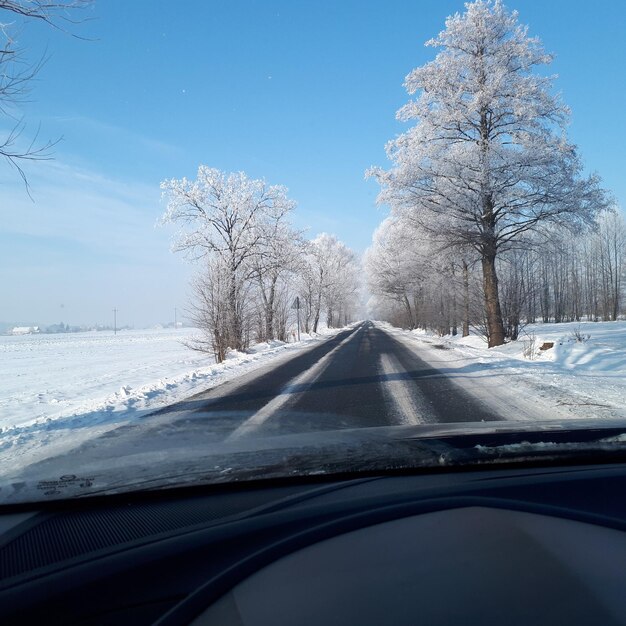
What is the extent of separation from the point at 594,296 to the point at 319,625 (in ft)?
220

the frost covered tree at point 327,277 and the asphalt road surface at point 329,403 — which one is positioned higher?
the frost covered tree at point 327,277

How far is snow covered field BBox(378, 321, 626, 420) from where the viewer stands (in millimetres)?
7258

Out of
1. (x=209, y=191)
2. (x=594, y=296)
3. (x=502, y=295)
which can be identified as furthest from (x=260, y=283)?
(x=594, y=296)

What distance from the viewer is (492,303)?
19531 mm

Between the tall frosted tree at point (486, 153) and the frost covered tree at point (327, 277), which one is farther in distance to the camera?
the frost covered tree at point (327, 277)

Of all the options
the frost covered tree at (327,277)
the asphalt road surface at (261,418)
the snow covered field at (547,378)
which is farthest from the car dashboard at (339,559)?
the frost covered tree at (327,277)

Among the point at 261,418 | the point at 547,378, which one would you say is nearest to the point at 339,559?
the point at 261,418

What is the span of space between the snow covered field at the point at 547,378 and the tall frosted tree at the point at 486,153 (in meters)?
4.55

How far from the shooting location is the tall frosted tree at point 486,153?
17469 mm

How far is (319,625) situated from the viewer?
1.43 metres

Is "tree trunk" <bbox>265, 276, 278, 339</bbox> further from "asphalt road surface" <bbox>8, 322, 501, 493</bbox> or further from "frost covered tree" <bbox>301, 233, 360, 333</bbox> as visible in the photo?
"asphalt road surface" <bbox>8, 322, 501, 493</bbox>

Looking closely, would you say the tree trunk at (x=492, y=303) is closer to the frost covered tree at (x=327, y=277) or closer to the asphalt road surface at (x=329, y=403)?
the asphalt road surface at (x=329, y=403)

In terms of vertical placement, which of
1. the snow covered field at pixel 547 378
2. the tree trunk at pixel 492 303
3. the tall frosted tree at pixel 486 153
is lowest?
the snow covered field at pixel 547 378

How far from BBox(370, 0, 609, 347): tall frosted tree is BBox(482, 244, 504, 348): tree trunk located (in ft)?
0.13
